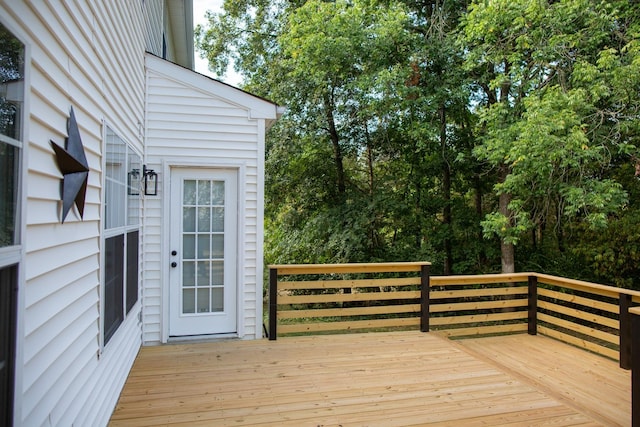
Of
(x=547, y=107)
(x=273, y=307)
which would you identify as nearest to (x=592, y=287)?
(x=547, y=107)

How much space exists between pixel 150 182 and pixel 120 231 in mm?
1297

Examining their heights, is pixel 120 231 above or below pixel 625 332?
above

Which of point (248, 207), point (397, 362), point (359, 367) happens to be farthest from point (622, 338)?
point (248, 207)

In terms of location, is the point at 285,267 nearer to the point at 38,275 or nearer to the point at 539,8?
the point at 38,275

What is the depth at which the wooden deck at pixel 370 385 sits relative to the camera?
2916 mm

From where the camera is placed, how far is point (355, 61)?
7.28m

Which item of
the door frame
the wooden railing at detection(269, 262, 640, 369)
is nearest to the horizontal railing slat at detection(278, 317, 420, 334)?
the wooden railing at detection(269, 262, 640, 369)

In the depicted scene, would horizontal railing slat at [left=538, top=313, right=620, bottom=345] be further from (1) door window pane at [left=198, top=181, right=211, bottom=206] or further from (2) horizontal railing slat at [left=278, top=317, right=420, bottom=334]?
(1) door window pane at [left=198, top=181, right=211, bottom=206]

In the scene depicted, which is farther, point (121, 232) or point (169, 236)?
point (169, 236)

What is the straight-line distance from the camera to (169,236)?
4.48 metres

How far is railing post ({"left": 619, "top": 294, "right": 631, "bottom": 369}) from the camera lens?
4.12 m

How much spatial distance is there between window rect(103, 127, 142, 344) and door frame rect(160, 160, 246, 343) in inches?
14.6

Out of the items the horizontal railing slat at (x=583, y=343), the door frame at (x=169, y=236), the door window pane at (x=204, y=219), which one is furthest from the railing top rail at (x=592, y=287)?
the door window pane at (x=204, y=219)

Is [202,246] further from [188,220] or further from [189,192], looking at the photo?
[189,192]
